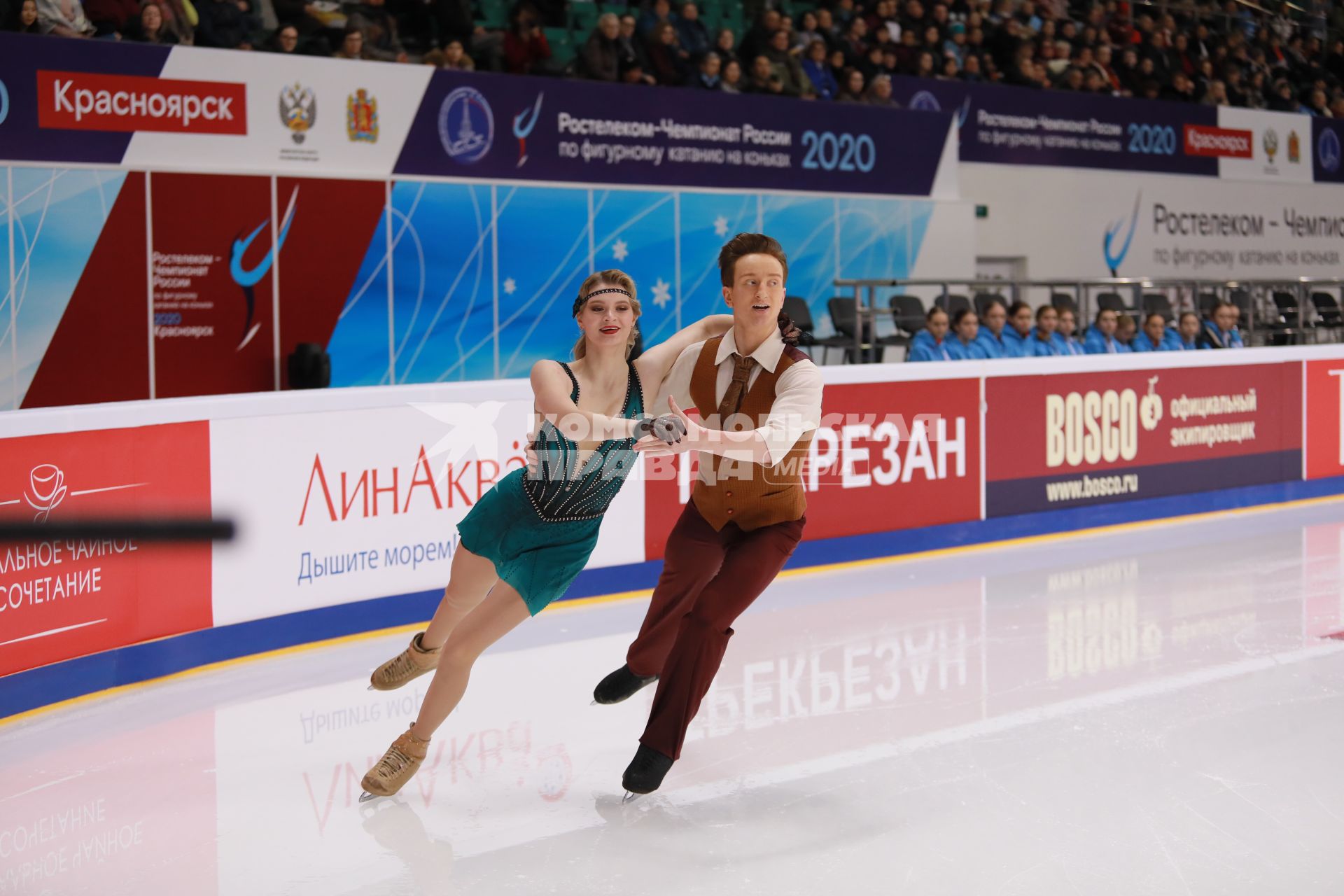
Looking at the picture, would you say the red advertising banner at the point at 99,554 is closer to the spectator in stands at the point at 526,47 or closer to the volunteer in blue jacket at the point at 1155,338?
the spectator in stands at the point at 526,47

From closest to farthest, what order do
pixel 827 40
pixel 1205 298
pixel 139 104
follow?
pixel 139 104 → pixel 1205 298 → pixel 827 40

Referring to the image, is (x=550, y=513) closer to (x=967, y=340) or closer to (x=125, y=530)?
(x=125, y=530)

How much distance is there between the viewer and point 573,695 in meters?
5.21

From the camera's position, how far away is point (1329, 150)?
1961 centimetres

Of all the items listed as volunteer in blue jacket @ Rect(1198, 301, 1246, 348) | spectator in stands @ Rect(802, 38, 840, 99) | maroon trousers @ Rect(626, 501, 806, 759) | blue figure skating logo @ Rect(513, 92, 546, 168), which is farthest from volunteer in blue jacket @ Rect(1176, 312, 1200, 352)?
maroon trousers @ Rect(626, 501, 806, 759)

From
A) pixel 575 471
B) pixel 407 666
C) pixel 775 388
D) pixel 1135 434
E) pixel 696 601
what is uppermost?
pixel 775 388

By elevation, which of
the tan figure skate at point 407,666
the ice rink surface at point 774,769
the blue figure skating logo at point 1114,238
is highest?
the blue figure skating logo at point 1114,238

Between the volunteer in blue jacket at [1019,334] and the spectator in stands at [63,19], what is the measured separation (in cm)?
735

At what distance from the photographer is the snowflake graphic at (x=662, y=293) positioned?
1311 centimetres

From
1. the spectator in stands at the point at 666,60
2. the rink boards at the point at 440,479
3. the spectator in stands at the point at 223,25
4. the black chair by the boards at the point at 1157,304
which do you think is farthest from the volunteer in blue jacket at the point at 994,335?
the spectator in stands at the point at 223,25

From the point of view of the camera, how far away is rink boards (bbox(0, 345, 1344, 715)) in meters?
5.09

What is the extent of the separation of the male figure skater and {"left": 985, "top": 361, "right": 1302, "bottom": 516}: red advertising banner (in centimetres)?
455

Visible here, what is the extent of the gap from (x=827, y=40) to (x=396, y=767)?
12601 millimetres

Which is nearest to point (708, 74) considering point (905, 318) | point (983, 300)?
point (905, 318)
